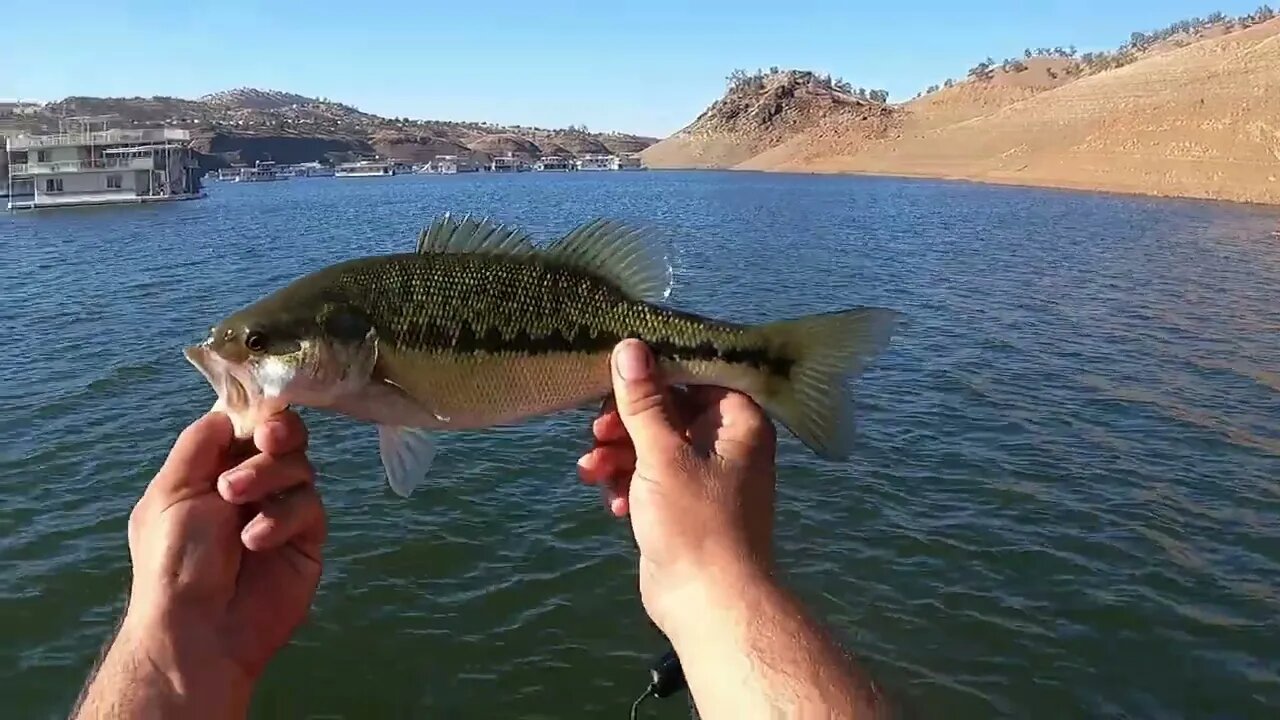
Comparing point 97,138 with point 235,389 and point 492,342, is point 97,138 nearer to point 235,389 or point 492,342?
point 235,389

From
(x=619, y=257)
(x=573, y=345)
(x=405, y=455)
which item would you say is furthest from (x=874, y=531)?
(x=405, y=455)

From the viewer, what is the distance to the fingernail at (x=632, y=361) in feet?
12.5

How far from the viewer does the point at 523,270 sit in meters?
4.07

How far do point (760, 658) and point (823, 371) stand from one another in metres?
1.62

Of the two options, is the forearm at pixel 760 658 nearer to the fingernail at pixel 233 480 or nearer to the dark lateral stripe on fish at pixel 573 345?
the dark lateral stripe on fish at pixel 573 345

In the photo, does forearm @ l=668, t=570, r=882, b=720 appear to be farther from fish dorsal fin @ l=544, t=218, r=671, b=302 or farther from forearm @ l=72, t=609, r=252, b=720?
forearm @ l=72, t=609, r=252, b=720

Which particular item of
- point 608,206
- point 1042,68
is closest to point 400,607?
point 608,206

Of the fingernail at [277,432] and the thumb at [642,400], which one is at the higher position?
the thumb at [642,400]

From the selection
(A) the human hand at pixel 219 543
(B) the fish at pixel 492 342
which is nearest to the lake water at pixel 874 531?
(B) the fish at pixel 492 342

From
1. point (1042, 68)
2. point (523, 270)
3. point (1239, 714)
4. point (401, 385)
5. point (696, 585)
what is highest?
point (1042, 68)

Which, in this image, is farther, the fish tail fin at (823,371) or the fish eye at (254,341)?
the fish tail fin at (823,371)

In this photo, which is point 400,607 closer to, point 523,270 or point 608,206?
point 523,270

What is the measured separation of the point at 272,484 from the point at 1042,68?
212248 mm

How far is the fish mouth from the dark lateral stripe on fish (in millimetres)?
642
